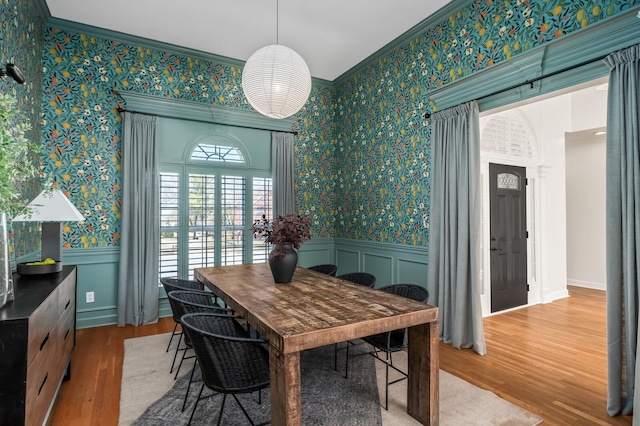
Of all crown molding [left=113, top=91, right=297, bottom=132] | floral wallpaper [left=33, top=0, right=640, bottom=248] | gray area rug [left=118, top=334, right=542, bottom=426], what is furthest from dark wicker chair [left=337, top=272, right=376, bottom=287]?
crown molding [left=113, top=91, right=297, bottom=132]

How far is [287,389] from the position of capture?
5.38ft

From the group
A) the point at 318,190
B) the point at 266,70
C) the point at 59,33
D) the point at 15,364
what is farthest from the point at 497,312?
the point at 59,33

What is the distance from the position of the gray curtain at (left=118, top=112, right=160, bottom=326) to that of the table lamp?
130 centimetres

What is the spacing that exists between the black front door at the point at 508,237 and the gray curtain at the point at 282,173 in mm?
2870

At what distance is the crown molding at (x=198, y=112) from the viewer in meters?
4.30

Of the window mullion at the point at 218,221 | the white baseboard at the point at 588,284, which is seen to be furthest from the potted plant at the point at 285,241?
the white baseboard at the point at 588,284

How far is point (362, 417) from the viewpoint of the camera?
2.26 metres

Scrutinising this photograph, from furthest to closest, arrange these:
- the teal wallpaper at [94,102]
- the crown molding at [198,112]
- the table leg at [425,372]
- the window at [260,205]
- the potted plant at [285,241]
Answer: the window at [260,205], the crown molding at [198,112], the teal wallpaper at [94,102], the potted plant at [285,241], the table leg at [425,372]

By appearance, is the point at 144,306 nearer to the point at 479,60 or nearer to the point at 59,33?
the point at 59,33

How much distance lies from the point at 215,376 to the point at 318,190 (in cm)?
410

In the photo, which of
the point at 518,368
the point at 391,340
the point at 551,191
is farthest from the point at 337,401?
the point at 551,191

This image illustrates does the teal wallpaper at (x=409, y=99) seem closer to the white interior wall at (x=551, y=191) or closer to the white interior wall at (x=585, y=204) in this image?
the white interior wall at (x=551, y=191)

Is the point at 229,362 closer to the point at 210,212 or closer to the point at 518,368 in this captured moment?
the point at 518,368

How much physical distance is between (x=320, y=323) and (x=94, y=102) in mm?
4089
